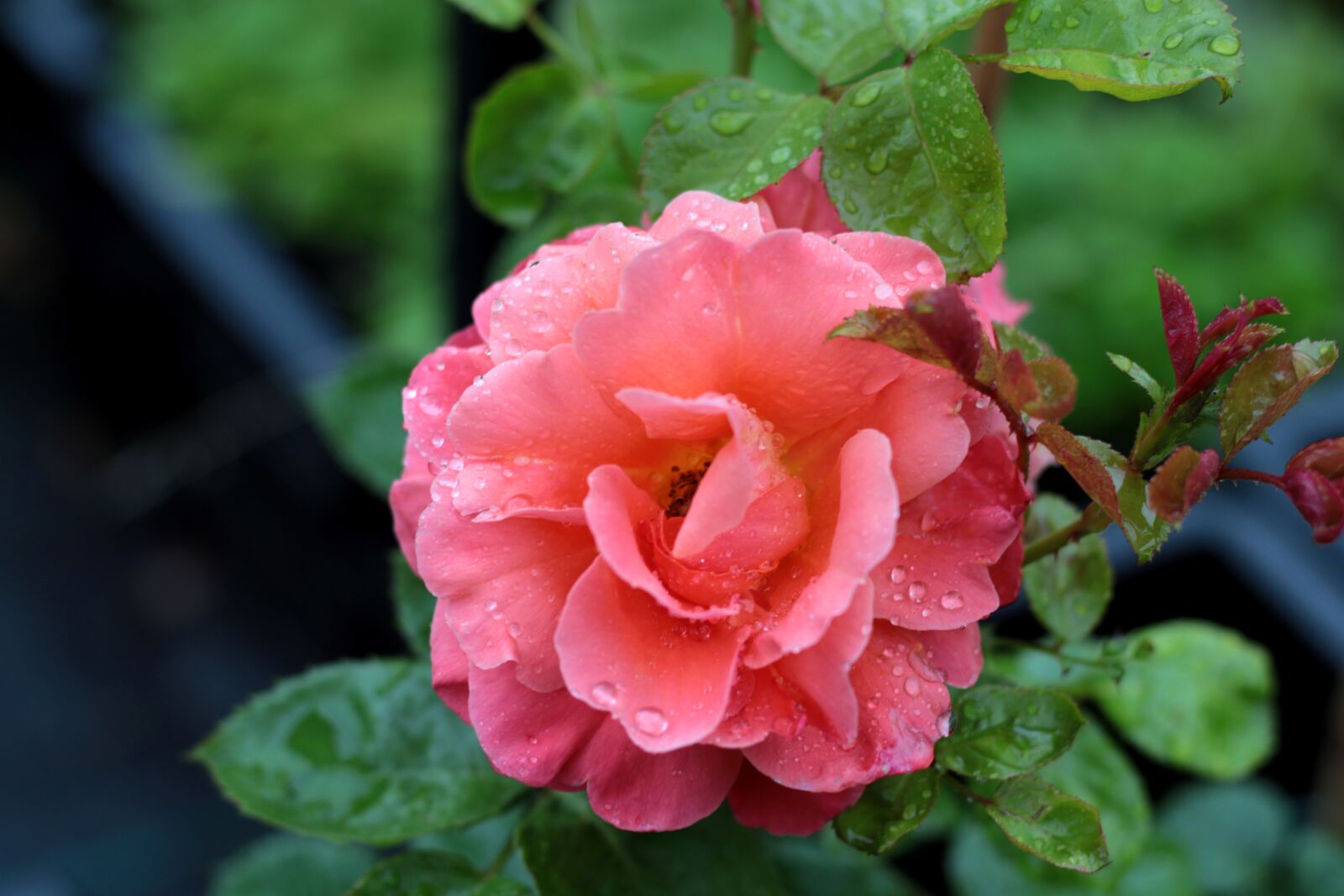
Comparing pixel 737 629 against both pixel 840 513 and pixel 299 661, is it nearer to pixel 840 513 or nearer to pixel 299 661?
pixel 840 513

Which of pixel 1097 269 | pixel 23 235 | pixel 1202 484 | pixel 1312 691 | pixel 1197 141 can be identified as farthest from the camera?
pixel 23 235

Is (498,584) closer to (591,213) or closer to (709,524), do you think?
(709,524)

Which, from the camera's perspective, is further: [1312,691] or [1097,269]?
[1097,269]

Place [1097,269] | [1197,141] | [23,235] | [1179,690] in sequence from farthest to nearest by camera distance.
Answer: [23,235] → [1197,141] → [1097,269] → [1179,690]

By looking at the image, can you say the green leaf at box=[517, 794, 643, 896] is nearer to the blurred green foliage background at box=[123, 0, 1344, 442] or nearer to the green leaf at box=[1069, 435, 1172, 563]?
the green leaf at box=[1069, 435, 1172, 563]

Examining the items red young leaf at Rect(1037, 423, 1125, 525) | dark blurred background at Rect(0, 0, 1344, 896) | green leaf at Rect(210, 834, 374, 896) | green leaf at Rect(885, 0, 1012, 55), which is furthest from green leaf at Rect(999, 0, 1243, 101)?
dark blurred background at Rect(0, 0, 1344, 896)

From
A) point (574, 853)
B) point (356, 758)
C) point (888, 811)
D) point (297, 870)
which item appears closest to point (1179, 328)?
point (888, 811)

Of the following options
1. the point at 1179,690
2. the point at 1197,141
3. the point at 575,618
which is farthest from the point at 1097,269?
the point at 575,618

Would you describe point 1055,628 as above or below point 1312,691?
above
